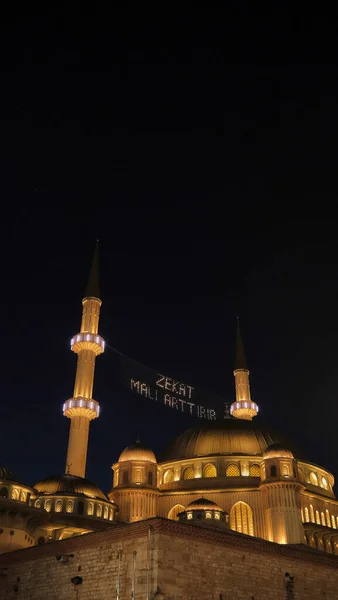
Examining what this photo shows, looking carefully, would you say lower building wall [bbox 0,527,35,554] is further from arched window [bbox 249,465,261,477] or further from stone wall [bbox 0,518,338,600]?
arched window [bbox 249,465,261,477]

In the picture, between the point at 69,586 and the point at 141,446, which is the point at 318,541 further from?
the point at 69,586

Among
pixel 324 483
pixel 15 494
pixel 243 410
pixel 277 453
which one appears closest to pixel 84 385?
pixel 15 494

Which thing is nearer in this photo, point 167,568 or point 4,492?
point 167,568

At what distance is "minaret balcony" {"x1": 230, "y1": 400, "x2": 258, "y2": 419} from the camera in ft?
191

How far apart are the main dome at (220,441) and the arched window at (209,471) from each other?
0.91 metres

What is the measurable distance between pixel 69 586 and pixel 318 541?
24.4 metres

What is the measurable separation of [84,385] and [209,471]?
11.0 m

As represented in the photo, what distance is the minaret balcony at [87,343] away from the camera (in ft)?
164

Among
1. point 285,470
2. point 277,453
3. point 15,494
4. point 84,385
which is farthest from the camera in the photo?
point 84,385

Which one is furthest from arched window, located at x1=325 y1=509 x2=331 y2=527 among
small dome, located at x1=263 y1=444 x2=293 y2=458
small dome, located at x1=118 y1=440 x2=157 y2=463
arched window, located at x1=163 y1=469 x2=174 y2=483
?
small dome, located at x1=118 y1=440 x2=157 y2=463

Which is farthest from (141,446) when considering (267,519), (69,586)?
(69,586)

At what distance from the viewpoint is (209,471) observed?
45844 mm

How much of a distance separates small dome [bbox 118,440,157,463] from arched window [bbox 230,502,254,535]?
6293 mm

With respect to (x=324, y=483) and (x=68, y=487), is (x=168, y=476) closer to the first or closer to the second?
(x=68, y=487)
